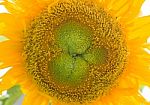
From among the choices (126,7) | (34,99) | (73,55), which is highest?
(126,7)

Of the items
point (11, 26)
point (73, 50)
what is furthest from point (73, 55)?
point (11, 26)

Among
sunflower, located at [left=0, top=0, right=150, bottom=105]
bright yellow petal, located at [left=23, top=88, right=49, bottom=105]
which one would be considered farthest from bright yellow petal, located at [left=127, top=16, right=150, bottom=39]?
bright yellow petal, located at [left=23, top=88, right=49, bottom=105]

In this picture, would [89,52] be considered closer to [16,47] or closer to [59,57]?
[59,57]

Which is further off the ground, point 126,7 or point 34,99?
point 126,7

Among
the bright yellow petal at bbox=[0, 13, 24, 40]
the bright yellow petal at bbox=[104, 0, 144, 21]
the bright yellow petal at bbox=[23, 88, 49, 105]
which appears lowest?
the bright yellow petal at bbox=[23, 88, 49, 105]

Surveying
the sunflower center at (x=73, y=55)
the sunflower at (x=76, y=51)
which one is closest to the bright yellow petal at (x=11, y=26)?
the sunflower at (x=76, y=51)

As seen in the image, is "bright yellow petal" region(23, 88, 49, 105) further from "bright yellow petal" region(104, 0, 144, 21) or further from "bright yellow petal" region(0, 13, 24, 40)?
"bright yellow petal" region(104, 0, 144, 21)

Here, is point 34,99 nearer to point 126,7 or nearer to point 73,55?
point 73,55

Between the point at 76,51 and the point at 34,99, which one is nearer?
the point at 76,51

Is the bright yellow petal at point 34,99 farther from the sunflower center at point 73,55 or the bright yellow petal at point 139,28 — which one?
the bright yellow petal at point 139,28
